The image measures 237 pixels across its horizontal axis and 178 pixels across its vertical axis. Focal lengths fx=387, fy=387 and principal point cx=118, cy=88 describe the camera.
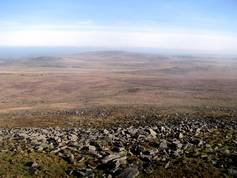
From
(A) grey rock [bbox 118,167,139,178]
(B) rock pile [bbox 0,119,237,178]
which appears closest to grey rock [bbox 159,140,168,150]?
(B) rock pile [bbox 0,119,237,178]

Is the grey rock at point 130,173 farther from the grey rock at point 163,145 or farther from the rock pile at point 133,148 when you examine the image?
the grey rock at point 163,145

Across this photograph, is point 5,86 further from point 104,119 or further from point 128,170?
point 128,170

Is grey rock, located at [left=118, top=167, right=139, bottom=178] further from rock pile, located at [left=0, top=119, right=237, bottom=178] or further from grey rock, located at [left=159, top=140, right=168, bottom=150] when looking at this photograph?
grey rock, located at [left=159, top=140, right=168, bottom=150]

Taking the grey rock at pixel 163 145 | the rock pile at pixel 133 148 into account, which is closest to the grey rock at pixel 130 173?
the rock pile at pixel 133 148

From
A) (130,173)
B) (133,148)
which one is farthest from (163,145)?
(130,173)

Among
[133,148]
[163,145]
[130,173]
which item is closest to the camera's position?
[130,173]

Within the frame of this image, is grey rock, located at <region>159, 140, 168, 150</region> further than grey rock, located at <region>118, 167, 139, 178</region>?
Yes

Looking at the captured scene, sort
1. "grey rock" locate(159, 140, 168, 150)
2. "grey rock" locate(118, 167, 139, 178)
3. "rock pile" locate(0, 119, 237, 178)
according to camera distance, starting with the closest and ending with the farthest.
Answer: "grey rock" locate(118, 167, 139, 178), "rock pile" locate(0, 119, 237, 178), "grey rock" locate(159, 140, 168, 150)

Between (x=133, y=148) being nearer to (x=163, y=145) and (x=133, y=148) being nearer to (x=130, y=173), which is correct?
(x=163, y=145)

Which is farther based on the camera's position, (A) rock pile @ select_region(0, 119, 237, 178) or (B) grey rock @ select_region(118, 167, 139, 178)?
(A) rock pile @ select_region(0, 119, 237, 178)

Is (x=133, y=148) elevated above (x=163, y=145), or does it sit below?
below

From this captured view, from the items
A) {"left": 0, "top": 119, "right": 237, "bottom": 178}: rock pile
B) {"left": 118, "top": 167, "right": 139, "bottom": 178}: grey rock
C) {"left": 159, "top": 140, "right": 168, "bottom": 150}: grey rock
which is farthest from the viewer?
{"left": 159, "top": 140, "right": 168, "bottom": 150}: grey rock
